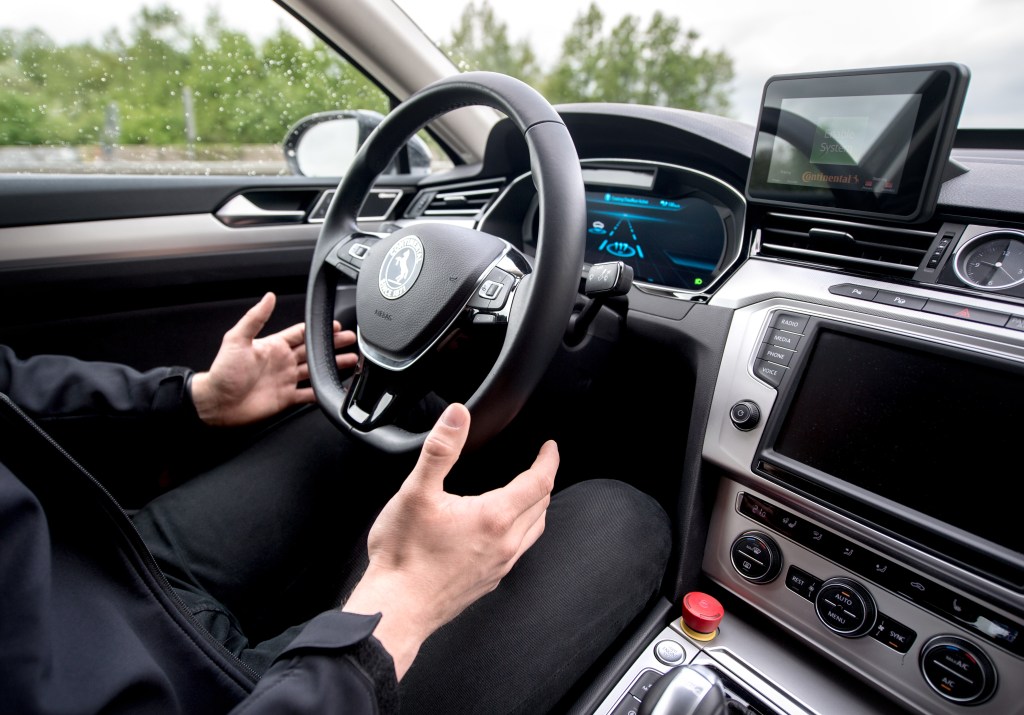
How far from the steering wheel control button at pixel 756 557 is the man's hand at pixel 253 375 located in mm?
764

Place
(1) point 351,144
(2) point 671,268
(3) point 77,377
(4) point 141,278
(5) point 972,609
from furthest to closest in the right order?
(1) point 351,144 < (4) point 141,278 < (2) point 671,268 < (3) point 77,377 < (5) point 972,609

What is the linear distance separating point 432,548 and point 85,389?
774 millimetres

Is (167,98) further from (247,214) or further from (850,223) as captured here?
(850,223)

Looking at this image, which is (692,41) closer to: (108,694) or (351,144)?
(351,144)

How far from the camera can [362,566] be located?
91cm

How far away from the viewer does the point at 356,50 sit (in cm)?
156

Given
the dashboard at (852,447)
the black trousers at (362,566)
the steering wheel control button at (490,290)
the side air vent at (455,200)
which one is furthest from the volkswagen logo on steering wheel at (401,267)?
the side air vent at (455,200)

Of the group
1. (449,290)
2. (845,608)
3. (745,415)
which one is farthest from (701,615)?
(449,290)

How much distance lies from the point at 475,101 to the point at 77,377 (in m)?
0.83

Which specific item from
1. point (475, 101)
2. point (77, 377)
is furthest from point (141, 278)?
point (475, 101)

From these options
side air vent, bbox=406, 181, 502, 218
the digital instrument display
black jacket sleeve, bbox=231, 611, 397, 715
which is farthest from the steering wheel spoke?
side air vent, bbox=406, 181, 502, 218

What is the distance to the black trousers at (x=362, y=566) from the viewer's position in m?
0.75

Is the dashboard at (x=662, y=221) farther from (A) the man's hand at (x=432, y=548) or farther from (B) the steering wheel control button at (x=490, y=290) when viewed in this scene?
(A) the man's hand at (x=432, y=548)

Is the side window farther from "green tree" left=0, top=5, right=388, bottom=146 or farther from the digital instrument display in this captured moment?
the digital instrument display
